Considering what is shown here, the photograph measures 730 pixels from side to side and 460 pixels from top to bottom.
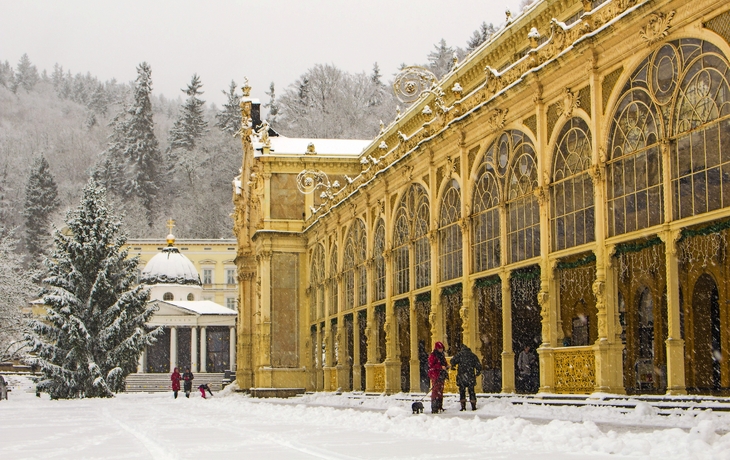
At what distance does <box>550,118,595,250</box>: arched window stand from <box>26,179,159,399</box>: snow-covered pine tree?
131ft

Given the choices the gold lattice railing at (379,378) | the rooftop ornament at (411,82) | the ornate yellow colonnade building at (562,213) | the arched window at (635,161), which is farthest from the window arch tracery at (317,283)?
the arched window at (635,161)

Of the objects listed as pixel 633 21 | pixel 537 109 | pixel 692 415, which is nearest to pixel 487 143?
pixel 537 109

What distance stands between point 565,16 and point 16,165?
5403 inches

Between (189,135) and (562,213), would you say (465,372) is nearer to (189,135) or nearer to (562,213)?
(562,213)

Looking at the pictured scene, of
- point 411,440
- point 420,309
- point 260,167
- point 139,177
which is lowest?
point 411,440

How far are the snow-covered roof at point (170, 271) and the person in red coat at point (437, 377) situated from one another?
79920 millimetres

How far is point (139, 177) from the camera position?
140m

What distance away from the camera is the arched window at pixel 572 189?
65.2 ft

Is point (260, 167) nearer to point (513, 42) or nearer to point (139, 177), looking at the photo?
point (513, 42)

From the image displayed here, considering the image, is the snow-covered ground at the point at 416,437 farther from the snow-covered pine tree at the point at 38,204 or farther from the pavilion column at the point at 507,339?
the snow-covered pine tree at the point at 38,204

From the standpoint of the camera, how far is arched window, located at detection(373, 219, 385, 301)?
34.2m

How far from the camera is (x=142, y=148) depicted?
14000 centimetres

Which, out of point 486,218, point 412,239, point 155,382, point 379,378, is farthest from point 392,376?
point 155,382

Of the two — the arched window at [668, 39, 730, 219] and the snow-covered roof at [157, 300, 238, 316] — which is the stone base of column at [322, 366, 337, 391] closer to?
the arched window at [668, 39, 730, 219]
